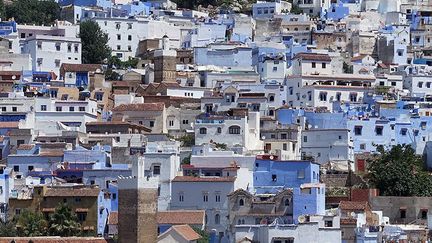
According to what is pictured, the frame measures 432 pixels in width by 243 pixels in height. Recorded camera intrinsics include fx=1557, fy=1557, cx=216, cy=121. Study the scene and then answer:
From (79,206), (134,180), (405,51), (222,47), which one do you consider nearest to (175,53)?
(222,47)

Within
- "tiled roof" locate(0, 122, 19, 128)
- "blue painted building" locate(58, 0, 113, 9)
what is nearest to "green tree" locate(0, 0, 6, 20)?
"blue painted building" locate(58, 0, 113, 9)

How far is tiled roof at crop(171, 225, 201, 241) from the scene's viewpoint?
4742 centimetres

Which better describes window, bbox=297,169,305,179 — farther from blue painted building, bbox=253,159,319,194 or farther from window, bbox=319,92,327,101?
window, bbox=319,92,327,101

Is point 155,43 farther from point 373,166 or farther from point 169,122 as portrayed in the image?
point 373,166

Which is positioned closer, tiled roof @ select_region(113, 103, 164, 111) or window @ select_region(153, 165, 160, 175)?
window @ select_region(153, 165, 160, 175)

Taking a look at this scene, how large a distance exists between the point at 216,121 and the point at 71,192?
28.6 feet

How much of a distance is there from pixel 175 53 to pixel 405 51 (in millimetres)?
11790

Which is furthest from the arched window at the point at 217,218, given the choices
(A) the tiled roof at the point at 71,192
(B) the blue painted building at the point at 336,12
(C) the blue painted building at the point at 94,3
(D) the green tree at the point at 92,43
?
(B) the blue painted building at the point at 336,12

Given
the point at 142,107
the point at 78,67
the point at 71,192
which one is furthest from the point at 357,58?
the point at 71,192

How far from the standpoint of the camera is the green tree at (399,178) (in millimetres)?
53594

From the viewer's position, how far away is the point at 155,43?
7219 cm

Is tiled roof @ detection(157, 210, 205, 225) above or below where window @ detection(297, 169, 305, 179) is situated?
below

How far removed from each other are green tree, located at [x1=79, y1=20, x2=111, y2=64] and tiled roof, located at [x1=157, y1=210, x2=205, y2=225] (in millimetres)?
21303

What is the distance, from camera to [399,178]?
5378 cm
